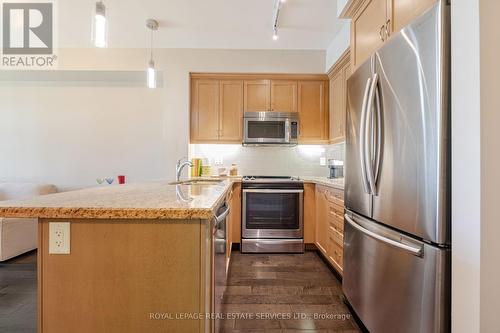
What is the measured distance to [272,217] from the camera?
3.16m

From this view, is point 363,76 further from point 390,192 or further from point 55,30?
point 55,30

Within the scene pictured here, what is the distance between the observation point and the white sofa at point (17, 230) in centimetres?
267

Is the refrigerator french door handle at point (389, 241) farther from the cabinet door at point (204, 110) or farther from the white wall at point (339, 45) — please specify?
the cabinet door at point (204, 110)

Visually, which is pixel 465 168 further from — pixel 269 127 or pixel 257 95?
pixel 257 95

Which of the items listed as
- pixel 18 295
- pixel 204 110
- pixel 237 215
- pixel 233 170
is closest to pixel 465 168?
pixel 237 215

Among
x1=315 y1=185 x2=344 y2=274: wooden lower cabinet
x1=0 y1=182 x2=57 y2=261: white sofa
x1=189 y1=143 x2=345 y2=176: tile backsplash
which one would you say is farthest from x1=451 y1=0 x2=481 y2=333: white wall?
x1=0 y1=182 x2=57 y2=261: white sofa

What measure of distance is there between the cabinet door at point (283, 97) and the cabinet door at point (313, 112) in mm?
98

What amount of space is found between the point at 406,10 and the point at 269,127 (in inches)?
86.5

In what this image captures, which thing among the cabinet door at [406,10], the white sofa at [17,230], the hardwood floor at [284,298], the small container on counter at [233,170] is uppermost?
the cabinet door at [406,10]

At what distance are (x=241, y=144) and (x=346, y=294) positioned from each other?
2394 millimetres

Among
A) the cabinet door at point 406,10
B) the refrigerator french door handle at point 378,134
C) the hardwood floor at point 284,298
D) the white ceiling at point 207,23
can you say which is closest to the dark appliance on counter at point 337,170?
the hardwood floor at point 284,298

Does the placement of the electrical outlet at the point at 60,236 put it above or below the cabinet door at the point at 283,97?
below

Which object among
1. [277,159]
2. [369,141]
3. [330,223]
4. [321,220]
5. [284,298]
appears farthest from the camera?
[277,159]

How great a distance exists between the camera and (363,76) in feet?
5.27
